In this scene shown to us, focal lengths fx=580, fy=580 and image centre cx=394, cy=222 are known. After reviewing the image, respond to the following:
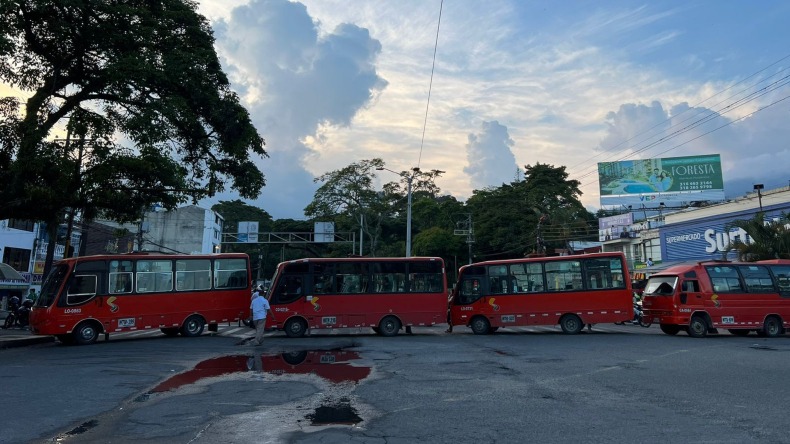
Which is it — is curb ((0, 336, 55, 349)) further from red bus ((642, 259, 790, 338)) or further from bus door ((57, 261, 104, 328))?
red bus ((642, 259, 790, 338))

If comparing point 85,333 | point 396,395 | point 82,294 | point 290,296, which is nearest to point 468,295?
point 290,296

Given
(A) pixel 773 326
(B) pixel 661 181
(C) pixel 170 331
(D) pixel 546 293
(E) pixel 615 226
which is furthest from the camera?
(E) pixel 615 226

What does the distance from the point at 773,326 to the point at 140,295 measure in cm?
2151

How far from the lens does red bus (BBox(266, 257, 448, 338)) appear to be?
65.8ft

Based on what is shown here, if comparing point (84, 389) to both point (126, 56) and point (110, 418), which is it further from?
point (126, 56)

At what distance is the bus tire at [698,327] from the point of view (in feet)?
63.6

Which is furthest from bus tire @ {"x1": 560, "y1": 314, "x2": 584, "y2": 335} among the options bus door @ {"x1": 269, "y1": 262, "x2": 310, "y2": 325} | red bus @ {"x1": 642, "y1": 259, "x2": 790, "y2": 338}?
bus door @ {"x1": 269, "y1": 262, "x2": 310, "y2": 325}

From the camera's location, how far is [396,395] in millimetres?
8367

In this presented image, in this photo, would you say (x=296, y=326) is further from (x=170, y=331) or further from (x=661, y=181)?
(x=661, y=181)

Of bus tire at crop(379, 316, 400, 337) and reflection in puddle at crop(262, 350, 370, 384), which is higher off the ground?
bus tire at crop(379, 316, 400, 337)

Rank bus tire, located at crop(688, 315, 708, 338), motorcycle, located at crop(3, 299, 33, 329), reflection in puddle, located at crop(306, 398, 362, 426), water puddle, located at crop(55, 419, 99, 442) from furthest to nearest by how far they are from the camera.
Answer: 1. motorcycle, located at crop(3, 299, 33, 329)
2. bus tire, located at crop(688, 315, 708, 338)
3. reflection in puddle, located at crop(306, 398, 362, 426)
4. water puddle, located at crop(55, 419, 99, 442)

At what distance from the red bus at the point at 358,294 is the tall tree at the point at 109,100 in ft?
15.3

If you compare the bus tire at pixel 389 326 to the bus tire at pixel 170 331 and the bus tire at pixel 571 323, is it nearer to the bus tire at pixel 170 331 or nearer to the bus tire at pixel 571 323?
the bus tire at pixel 571 323

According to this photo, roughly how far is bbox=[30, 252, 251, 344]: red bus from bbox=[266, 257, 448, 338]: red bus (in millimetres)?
1796
